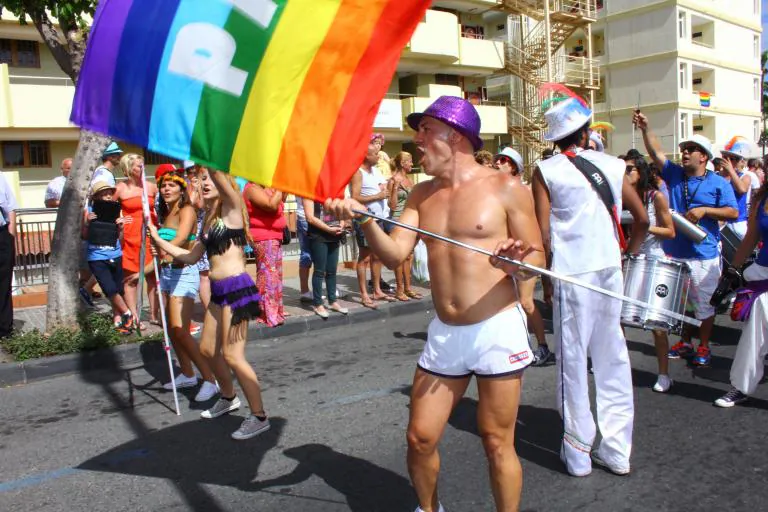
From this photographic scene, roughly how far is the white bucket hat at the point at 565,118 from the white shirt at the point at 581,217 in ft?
0.54

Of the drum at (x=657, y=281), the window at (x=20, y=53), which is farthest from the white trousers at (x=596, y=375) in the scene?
the window at (x=20, y=53)

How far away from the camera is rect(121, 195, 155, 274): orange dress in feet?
27.3

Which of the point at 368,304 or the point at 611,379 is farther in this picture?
the point at 368,304

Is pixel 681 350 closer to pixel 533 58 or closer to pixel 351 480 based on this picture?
pixel 351 480

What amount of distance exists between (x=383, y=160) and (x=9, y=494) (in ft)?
27.0

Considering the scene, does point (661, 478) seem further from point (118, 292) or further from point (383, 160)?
point (383, 160)

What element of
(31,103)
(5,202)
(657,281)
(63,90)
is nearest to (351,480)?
(657,281)

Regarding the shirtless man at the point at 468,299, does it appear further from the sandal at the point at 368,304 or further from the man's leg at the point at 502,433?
the sandal at the point at 368,304

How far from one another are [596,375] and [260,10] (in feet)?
9.07

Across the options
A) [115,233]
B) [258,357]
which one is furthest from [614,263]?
[115,233]

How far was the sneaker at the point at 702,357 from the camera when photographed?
6.38 m

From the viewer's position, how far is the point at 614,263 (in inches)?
162

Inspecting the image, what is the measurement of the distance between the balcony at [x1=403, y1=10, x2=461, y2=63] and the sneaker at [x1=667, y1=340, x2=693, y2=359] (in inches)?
893

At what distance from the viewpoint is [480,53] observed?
31.4m
